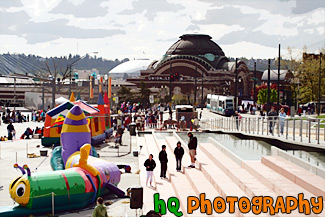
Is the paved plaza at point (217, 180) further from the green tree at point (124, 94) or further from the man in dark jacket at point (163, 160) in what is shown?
the green tree at point (124, 94)

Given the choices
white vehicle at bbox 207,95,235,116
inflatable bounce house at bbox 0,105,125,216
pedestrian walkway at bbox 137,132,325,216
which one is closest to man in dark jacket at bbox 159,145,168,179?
pedestrian walkway at bbox 137,132,325,216

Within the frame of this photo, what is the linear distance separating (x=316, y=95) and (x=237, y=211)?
55146mm

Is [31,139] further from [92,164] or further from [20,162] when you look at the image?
[92,164]

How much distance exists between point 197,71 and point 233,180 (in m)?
111

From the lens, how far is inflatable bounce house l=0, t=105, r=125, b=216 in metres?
15.4

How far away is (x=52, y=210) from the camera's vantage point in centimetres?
1555

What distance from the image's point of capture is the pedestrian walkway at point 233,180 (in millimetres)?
13672

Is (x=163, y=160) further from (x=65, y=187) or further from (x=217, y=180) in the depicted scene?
(x=65, y=187)

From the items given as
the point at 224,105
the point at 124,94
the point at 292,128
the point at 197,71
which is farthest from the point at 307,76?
the point at 197,71

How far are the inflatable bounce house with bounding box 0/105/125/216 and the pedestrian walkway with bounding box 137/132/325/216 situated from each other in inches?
63.1

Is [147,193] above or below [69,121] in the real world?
below

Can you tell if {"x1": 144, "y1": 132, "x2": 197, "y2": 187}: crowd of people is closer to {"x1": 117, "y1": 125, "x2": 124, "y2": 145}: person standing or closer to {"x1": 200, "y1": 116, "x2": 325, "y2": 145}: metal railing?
{"x1": 200, "y1": 116, "x2": 325, "y2": 145}: metal railing

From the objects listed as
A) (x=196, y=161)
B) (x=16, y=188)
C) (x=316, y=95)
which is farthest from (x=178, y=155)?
(x=316, y=95)

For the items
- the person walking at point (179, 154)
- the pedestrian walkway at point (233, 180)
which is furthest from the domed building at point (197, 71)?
the pedestrian walkway at point (233, 180)
